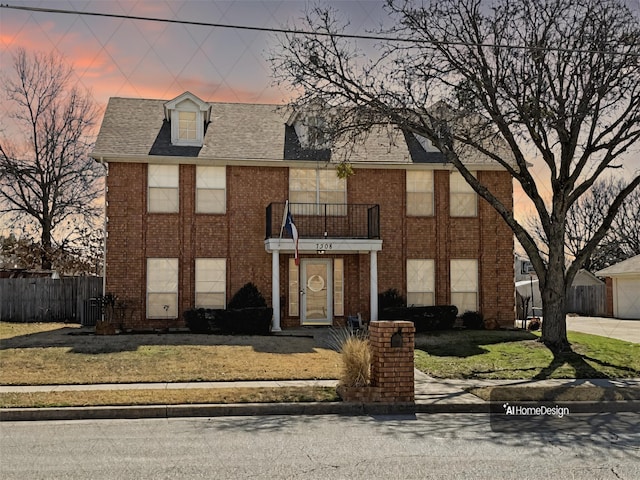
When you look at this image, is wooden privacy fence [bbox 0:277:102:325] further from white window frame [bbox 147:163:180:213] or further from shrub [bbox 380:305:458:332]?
shrub [bbox 380:305:458:332]

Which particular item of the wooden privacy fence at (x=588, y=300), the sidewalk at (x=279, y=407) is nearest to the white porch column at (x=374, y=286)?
the sidewalk at (x=279, y=407)

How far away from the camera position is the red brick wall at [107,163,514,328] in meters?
23.6

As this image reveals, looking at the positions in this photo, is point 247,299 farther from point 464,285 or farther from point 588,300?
point 588,300

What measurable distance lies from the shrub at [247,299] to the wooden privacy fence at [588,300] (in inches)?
866

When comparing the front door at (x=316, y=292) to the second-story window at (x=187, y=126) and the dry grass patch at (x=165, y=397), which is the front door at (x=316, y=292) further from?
the dry grass patch at (x=165, y=397)

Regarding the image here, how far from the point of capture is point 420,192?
25406 millimetres

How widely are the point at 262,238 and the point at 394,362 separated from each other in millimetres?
13470

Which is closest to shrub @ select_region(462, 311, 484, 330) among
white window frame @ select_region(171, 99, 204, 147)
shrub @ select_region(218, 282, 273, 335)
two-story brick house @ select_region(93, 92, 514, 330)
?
two-story brick house @ select_region(93, 92, 514, 330)

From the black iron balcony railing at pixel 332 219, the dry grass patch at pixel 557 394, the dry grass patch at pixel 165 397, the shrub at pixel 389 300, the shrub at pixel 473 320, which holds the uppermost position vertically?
the black iron balcony railing at pixel 332 219

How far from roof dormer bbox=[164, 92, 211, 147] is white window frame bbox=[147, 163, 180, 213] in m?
1.37

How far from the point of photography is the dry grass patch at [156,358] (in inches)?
539

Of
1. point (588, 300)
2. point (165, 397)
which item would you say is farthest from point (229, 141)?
point (588, 300)

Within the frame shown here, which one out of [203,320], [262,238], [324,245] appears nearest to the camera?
[203,320]

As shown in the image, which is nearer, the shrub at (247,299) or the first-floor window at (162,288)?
the shrub at (247,299)
